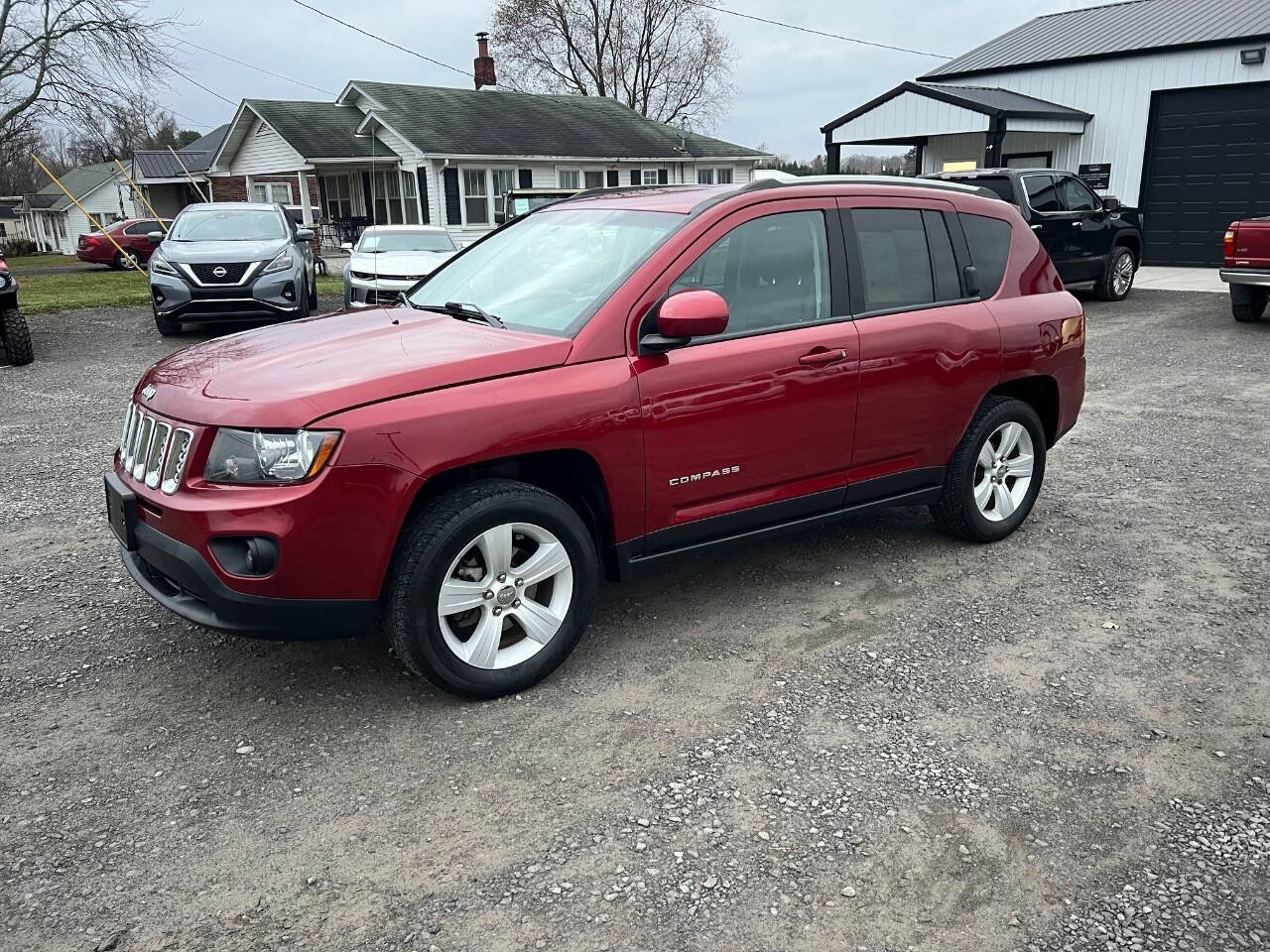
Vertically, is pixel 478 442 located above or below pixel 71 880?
above

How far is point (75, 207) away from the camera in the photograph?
6562cm

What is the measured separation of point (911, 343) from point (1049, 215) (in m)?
11.0

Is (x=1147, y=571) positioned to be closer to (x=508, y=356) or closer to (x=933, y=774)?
(x=933, y=774)

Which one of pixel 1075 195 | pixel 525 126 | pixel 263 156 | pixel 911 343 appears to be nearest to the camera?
pixel 911 343

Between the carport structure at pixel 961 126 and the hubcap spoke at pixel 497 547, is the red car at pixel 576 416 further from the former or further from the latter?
the carport structure at pixel 961 126

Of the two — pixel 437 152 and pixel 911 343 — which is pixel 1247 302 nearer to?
pixel 911 343

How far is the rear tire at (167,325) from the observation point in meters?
12.8

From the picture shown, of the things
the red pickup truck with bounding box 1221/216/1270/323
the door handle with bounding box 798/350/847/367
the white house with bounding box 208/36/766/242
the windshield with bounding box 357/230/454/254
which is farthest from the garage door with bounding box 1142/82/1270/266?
the door handle with bounding box 798/350/847/367

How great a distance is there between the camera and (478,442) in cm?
336

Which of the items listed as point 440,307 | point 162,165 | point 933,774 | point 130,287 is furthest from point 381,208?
point 933,774

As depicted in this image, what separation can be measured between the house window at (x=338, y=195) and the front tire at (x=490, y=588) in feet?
109

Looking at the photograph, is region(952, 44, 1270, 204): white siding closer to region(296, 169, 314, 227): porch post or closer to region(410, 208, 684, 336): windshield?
region(410, 208, 684, 336): windshield

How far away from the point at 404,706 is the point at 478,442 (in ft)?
3.33

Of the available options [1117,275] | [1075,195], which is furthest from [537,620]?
[1117,275]
